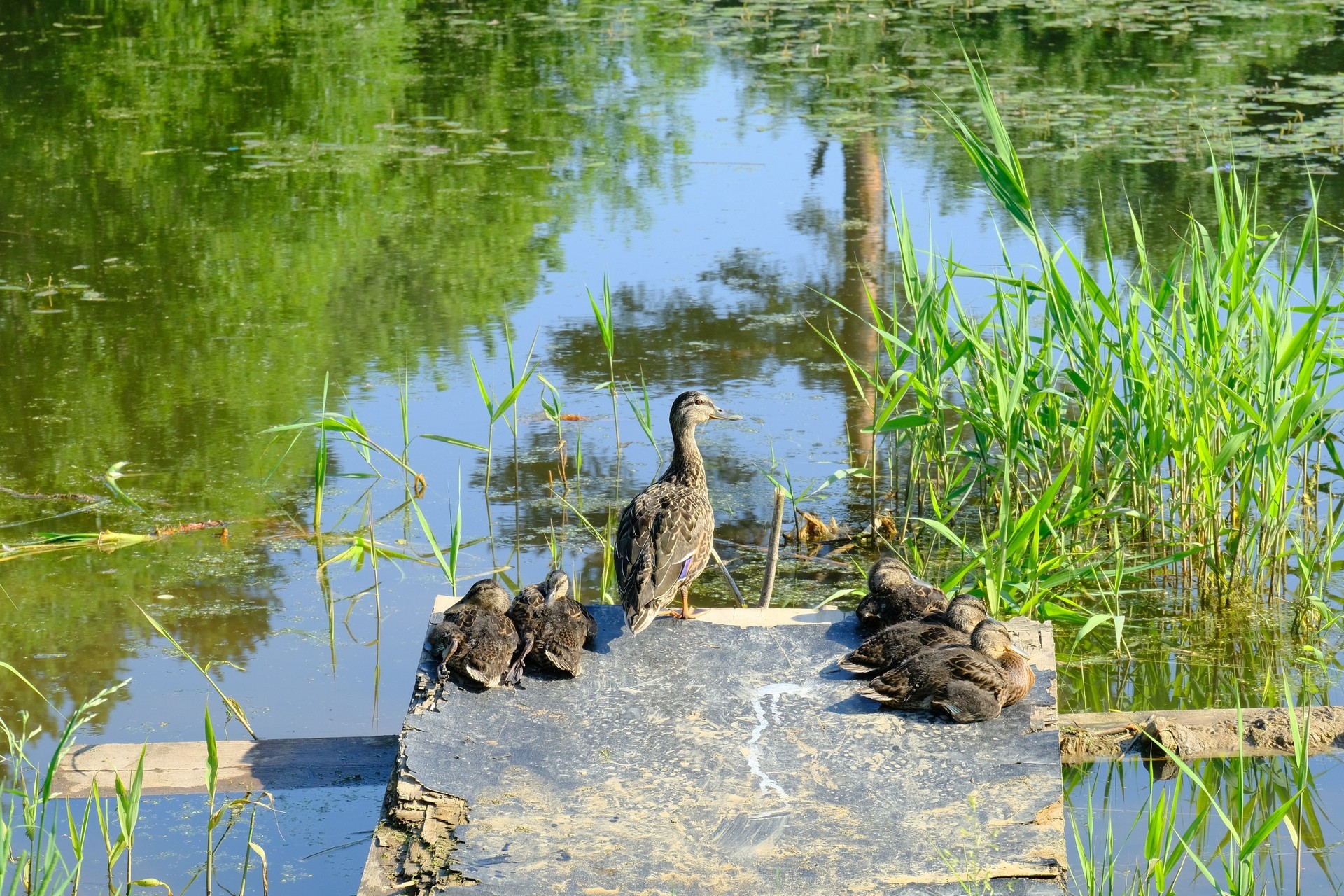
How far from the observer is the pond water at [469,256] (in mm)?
5809

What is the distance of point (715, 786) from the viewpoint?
3.92 meters

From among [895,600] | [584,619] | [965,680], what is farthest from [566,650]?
[965,680]

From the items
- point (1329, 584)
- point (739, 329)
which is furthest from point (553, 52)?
point (1329, 584)

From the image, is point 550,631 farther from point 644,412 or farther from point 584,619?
point 644,412

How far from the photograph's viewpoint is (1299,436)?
17.3 ft

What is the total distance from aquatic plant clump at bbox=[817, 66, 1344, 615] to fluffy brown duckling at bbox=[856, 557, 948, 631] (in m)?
0.30

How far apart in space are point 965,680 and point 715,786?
78 centimetres

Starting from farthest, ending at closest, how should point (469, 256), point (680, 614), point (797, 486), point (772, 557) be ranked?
point (469, 256) → point (797, 486) → point (772, 557) → point (680, 614)

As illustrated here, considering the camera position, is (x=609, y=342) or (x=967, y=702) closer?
(x=967, y=702)

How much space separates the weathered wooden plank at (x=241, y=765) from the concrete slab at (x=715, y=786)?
1.03 feet

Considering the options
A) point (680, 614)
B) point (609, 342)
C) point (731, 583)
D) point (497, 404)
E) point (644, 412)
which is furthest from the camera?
point (497, 404)

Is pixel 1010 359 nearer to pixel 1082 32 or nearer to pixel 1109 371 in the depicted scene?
pixel 1109 371

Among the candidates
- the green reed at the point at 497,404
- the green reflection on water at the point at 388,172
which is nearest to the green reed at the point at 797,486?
the green reflection on water at the point at 388,172

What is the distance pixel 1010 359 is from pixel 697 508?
181 cm
